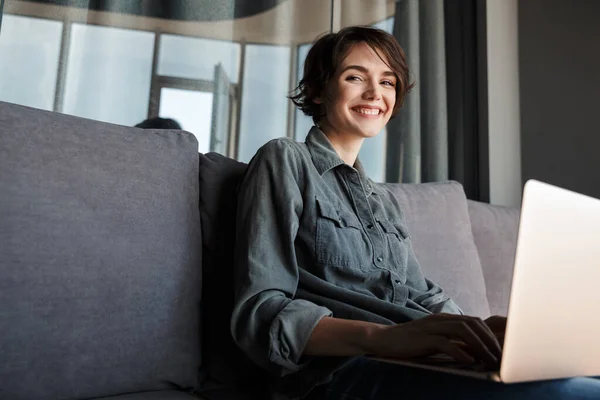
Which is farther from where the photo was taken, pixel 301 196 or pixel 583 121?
pixel 583 121

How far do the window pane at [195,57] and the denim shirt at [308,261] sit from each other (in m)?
0.56

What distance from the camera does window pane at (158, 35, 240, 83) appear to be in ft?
5.16

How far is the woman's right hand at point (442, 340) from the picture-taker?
64 centimetres

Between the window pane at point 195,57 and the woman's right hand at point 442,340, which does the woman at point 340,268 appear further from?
the window pane at point 195,57

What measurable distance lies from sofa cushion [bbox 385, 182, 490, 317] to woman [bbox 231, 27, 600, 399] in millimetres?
231

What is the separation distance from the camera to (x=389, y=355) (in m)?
0.75

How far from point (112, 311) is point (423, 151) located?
4.67ft

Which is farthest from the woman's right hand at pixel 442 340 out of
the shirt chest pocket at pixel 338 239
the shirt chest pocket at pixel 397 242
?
the shirt chest pocket at pixel 397 242

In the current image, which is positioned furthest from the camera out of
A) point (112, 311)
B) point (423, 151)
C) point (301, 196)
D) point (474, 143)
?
point (474, 143)

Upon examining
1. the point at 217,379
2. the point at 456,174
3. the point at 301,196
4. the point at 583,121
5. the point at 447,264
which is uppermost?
the point at 583,121

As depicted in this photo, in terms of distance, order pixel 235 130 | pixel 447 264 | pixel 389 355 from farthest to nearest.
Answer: pixel 235 130, pixel 447 264, pixel 389 355

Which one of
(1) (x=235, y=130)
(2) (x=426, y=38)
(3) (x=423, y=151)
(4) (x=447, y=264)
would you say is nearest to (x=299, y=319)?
(4) (x=447, y=264)

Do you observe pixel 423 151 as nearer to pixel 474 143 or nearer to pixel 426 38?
pixel 474 143

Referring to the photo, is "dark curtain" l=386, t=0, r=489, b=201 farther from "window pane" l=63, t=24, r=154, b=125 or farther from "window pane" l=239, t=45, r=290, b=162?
"window pane" l=63, t=24, r=154, b=125
